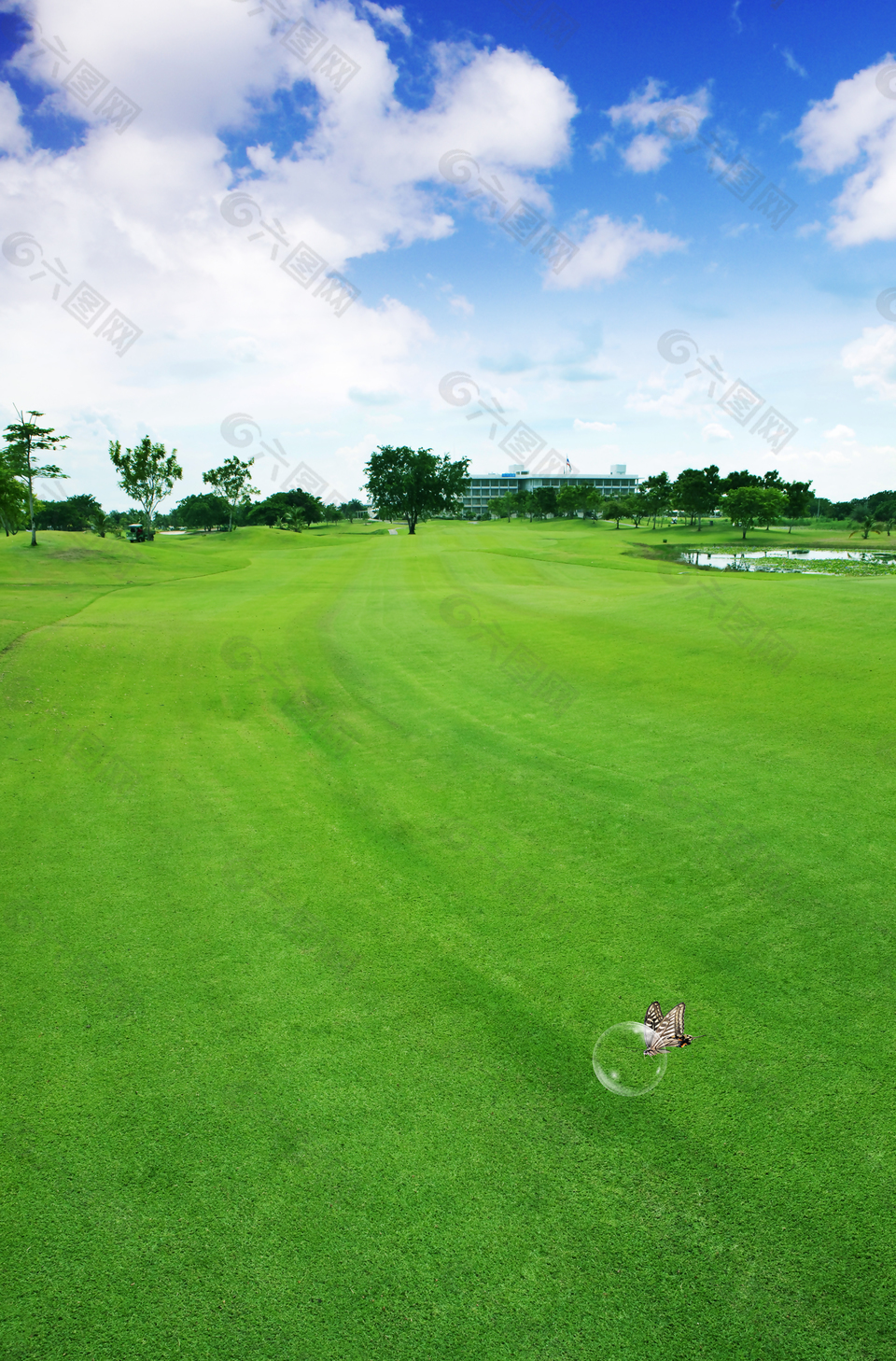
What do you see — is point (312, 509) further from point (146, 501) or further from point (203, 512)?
point (146, 501)

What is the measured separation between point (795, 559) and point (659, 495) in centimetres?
4461

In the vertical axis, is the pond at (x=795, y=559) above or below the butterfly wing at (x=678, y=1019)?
above

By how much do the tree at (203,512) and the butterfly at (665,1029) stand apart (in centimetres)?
13145

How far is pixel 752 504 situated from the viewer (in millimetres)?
83500

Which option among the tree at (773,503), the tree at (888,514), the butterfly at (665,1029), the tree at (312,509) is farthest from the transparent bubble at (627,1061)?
the tree at (312,509)

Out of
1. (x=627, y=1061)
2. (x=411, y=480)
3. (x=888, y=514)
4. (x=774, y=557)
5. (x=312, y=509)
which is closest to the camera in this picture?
(x=627, y=1061)

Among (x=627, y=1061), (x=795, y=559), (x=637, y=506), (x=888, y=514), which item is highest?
(x=637, y=506)

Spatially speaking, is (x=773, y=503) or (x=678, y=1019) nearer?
(x=678, y=1019)

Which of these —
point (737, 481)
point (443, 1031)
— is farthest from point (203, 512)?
point (443, 1031)

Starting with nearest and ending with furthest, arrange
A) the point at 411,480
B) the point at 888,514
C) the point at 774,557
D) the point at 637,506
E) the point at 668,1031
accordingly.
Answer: the point at 668,1031 < the point at 774,557 < the point at 411,480 < the point at 888,514 < the point at 637,506

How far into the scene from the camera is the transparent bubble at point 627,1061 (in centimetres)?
466

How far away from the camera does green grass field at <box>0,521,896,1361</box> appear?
3.46 meters

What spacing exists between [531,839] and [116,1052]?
4716 millimetres

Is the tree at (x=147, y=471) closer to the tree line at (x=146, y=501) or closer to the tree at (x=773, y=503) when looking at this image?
the tree line at (x=146, y=501)
